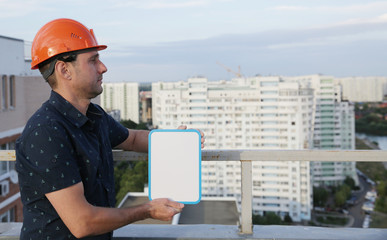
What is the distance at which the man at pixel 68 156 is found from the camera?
1252 millimetres

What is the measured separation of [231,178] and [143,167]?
12.7 m

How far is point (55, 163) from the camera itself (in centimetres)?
125

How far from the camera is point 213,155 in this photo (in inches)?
78.7

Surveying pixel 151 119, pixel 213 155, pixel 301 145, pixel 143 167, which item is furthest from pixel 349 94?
pixel 213 155

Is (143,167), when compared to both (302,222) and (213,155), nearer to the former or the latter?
(302,222)

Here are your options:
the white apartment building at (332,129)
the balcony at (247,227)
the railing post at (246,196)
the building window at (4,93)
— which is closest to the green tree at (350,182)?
the white apartment building at (332,129)

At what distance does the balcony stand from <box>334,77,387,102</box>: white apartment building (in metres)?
107

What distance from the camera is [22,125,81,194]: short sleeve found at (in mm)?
1238

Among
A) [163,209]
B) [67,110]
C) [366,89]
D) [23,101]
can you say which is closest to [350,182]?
[23,101]

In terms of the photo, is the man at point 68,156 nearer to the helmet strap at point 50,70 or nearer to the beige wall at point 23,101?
the helmet strap at point 50,70

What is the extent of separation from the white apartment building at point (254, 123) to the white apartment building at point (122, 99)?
4715 millimetres

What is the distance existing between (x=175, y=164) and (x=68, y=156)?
15.2 inches

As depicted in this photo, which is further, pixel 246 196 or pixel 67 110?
pixel 246 196

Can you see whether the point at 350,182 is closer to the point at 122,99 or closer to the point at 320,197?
the point at 320,197
